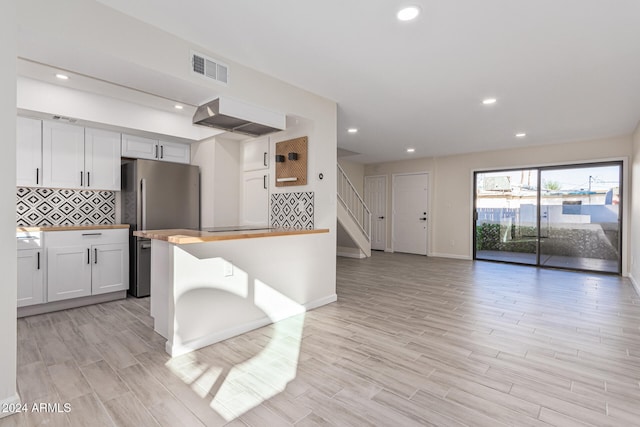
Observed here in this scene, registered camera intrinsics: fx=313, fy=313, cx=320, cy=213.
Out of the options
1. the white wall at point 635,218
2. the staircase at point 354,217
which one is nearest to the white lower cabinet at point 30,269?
the staircase at point 354,217

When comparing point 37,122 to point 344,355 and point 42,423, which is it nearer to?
point 42,423

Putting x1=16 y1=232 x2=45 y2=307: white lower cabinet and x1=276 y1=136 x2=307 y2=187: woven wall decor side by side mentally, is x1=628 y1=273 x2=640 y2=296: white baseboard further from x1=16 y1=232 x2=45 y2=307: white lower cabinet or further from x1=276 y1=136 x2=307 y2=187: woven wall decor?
x1=16 y1=232 x2=45 y2=307: white lower cabinet

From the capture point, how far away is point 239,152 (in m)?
4.61

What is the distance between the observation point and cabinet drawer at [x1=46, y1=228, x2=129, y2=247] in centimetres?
341

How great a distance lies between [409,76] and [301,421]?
10.1ft

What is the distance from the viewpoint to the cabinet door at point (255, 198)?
4.20 m

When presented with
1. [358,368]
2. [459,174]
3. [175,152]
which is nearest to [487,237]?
[459,174]

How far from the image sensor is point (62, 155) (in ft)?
12.0

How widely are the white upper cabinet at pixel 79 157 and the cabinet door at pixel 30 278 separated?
2.72ft

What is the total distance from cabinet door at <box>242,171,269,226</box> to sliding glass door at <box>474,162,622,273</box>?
5.34 m

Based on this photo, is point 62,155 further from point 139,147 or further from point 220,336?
point 220,336

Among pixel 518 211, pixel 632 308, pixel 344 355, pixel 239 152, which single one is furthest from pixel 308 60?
pixel 518 211

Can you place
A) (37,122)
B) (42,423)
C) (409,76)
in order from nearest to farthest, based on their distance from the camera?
(42,423)
(409,76)
(37,122)

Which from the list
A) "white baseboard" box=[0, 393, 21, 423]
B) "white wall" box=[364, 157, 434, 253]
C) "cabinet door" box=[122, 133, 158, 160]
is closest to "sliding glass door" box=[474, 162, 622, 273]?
"white wall" box=[364, 157, 434, 253]
